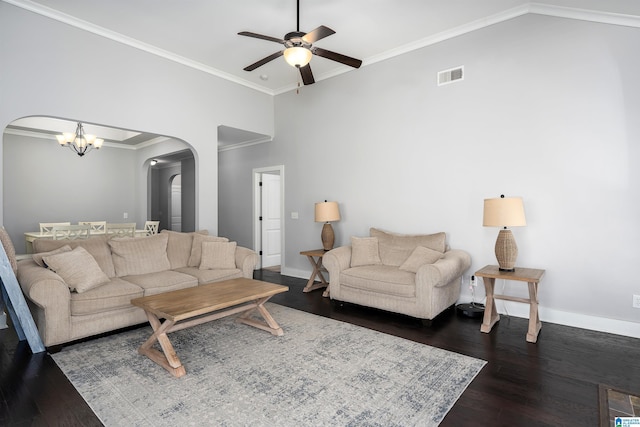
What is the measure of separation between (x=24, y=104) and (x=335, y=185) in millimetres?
3983

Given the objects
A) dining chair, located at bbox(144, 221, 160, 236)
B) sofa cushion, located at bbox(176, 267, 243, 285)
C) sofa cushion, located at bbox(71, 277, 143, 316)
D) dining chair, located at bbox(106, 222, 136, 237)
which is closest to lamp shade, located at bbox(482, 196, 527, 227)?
sofa cushion, located at bbox(176, 267, 243, 285)

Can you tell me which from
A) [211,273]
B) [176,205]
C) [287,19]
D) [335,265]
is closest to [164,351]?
[211,273]

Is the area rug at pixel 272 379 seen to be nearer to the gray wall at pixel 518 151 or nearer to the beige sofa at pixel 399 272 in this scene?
the beige sofa at pixel 399 272

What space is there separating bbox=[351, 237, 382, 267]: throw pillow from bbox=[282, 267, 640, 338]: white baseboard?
1.56m

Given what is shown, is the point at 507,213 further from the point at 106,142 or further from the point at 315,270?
the point at 106,142

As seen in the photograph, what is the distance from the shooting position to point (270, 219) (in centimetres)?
703

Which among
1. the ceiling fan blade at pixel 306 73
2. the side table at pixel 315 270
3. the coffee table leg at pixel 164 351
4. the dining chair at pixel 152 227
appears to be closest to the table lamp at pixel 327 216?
the side table at pixel 315 270

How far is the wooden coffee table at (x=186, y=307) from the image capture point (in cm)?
258

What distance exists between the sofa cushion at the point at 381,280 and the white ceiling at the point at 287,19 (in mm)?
2964

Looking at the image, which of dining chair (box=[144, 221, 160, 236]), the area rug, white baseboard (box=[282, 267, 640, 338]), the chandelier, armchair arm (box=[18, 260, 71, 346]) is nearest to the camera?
the area rug

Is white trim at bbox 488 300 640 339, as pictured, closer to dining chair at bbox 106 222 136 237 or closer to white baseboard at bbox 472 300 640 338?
white baseboard at bbox 472 300 640 338

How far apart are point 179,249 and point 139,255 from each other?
21.5 inches

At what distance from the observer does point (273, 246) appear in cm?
719

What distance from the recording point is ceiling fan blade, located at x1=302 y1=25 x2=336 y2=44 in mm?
2884
